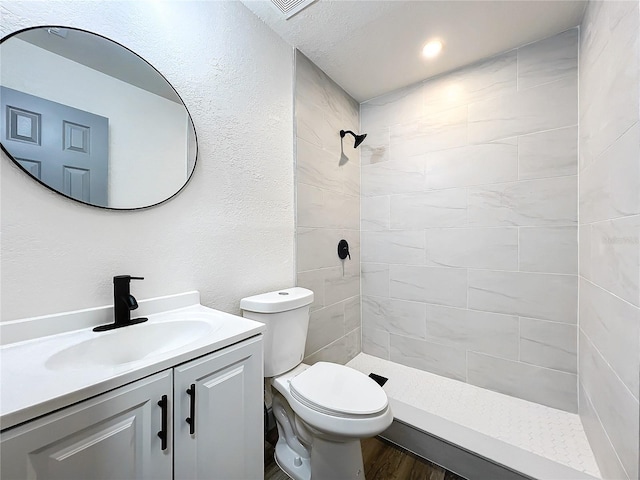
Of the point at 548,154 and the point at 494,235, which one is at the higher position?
the point at 548,154

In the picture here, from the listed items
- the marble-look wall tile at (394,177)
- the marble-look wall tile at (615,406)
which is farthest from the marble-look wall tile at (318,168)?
the marble-look wall tile at (615,406)

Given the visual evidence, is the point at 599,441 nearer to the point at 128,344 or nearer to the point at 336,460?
the point at 336,460

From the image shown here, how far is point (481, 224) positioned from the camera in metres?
1.84

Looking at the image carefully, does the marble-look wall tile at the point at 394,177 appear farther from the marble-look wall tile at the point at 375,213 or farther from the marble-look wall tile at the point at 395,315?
the marble-look wall tile at the point at 395,315

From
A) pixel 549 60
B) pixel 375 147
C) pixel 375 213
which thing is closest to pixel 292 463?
pixel 375 213

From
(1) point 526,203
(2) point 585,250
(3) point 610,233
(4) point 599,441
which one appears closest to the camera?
(3) point 610,233

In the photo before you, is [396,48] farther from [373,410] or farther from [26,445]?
[26,445]

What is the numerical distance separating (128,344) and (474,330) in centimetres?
199

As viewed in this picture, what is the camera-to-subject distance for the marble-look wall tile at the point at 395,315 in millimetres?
2086

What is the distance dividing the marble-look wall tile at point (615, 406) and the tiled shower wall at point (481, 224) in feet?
1.06

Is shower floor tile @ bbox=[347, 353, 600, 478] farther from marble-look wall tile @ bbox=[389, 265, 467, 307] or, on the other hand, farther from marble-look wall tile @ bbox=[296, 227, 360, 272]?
marble-look wall tile @ bbox=[296, 227, 360, 272]

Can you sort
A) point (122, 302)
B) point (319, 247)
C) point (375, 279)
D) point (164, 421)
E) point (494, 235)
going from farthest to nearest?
1. point (375, 279)
2. point (319, 247)
3. point (494, 235)
4. point (122, 302)
5. point (164, 421)

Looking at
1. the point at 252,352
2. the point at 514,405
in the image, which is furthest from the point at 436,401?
the point at 252,352

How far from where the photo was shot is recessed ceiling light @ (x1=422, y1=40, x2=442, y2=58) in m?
1.68
